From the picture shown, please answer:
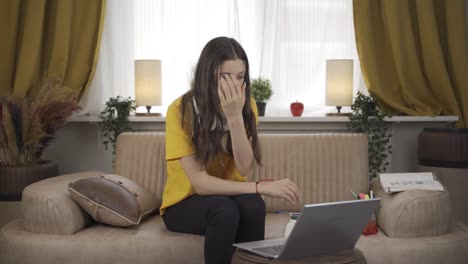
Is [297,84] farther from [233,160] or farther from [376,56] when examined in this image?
[233,160]

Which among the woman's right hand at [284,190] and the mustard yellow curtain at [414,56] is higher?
the mustard yellow curtain at [414,56]

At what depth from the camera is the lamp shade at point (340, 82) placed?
3.80 metres

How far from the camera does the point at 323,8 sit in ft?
13.2

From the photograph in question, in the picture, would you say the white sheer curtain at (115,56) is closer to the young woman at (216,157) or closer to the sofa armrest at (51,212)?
the sofa armrest at (51,212)

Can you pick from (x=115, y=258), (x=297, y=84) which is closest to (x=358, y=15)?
(x=297, y=84)

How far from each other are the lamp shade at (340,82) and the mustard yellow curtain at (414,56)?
15 centimetres

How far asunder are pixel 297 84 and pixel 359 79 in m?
0.40

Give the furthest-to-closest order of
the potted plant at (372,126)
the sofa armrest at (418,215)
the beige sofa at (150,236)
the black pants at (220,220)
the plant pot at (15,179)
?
the potted plant at (372,126), the plant pot at (15,179), the sofa armrest at (418,215), the beige sofa at (150,236), the black pants at (220,220)

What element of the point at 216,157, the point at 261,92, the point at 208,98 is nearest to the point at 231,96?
the point at 208,98

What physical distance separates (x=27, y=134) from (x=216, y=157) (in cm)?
134

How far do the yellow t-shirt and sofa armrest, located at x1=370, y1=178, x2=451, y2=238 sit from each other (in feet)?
2.20

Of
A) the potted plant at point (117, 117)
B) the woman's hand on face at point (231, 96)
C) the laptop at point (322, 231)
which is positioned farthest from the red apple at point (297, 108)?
the laptop at point (322, 231)

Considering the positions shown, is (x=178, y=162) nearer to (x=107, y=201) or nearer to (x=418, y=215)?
(x=107, y=201)

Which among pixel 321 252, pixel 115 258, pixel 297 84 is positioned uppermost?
pixel 297 84
